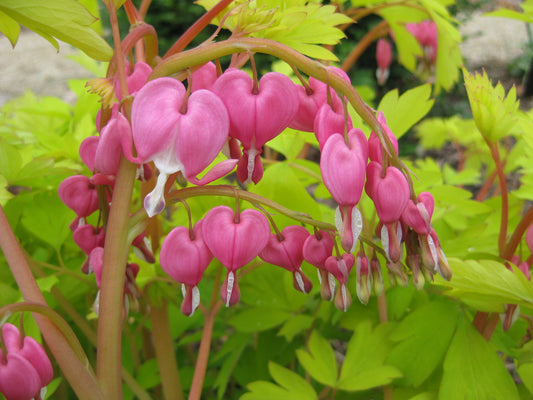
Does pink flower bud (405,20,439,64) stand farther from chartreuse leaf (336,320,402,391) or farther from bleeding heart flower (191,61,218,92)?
bleeding heart flower (191,61,218,92)

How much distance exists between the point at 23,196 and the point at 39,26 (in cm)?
57

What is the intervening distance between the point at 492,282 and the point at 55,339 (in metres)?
0.59

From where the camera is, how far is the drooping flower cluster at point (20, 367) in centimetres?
55

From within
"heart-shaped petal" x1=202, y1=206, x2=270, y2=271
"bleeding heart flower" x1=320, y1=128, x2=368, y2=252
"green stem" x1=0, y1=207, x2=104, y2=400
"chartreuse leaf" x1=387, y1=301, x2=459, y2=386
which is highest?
"bleeding heart flower" x1=320, y1=128, x2=368, y2=252

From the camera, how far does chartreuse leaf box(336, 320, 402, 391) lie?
0.86 m

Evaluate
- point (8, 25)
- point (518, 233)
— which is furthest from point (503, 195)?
point (8, 25)

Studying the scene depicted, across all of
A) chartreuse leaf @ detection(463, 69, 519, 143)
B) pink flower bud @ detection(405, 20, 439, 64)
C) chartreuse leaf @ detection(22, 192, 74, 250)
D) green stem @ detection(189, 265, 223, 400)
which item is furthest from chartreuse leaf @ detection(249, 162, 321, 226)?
pink flower bud @ detection(405, 20, 439, 64)

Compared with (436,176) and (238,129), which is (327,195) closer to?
(436,176)

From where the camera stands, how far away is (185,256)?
1.98ft

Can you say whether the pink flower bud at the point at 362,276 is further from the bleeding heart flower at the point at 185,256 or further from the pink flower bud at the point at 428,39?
the pink flower bud at the point at 428,39

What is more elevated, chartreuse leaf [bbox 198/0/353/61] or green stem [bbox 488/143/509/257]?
chartreuse leaf [bbox 198/0/353/61]

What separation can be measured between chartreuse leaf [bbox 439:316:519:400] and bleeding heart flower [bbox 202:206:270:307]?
42cm

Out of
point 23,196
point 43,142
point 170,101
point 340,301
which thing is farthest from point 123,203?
point 43,142

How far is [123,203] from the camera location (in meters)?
0.60
